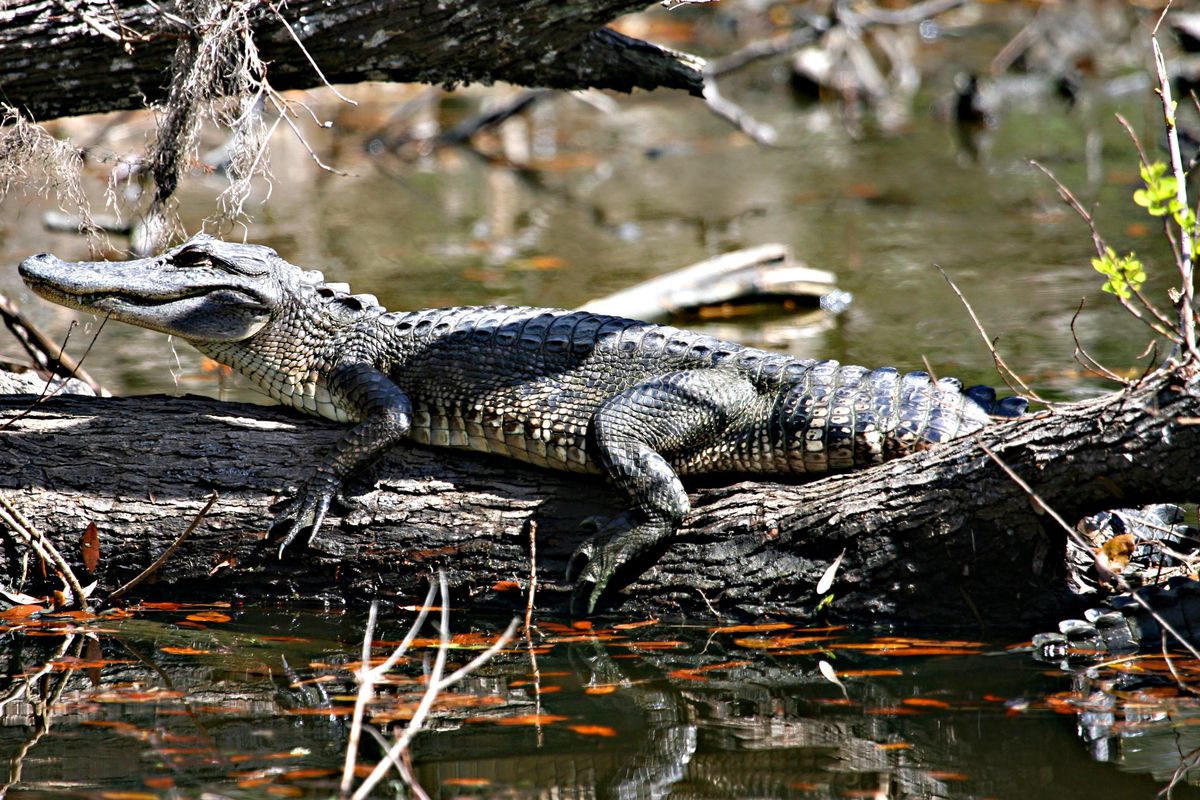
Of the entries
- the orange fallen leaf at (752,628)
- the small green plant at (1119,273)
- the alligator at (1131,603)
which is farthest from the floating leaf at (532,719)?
the small green plant at (1119,273)

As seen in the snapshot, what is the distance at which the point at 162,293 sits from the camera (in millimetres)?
4781

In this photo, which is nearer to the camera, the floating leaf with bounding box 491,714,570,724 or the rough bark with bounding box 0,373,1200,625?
the floating leaf with bounding box 491,714,570,724

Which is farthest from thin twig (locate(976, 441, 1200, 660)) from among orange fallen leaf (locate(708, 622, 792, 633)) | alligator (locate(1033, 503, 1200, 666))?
orange fallen leaf (locate(708, 622, 792, 633))

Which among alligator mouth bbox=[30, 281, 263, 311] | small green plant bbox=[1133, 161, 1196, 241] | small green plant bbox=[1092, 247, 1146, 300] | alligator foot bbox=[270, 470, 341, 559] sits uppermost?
alligator mouth bbox=[30, 281, 263, 311]

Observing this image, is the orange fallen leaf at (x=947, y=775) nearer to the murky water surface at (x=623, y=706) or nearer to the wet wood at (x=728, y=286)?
the murky water surface at (x=623, y=706)

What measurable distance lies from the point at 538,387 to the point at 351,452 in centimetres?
71

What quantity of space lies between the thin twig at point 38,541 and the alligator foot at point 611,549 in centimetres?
171

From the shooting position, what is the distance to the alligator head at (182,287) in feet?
15.4

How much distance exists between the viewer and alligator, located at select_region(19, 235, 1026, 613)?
14.0 ft

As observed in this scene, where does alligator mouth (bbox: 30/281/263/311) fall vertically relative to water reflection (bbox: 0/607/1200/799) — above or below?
above

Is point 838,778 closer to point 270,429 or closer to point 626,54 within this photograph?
point 270,429

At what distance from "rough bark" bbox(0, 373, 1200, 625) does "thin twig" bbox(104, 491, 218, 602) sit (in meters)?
0.06

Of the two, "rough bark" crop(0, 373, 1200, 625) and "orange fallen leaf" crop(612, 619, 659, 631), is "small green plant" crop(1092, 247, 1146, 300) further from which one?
"orange fallen leaf" crop(612, 619, 659, 631)

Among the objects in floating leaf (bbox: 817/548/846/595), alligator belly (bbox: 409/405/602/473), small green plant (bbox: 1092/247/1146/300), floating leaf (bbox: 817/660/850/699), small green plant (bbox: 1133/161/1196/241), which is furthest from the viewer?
alligator belly (bbox: 409/405/602/473)
